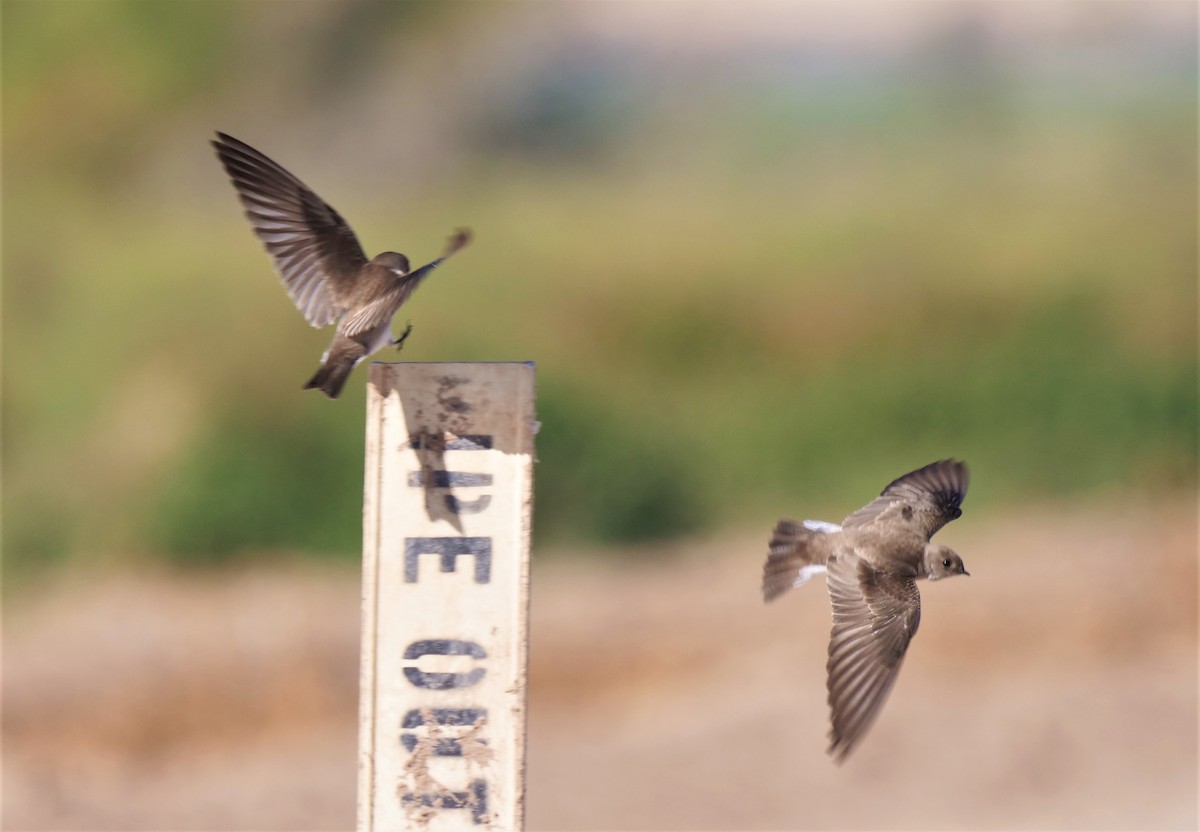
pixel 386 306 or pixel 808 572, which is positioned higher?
pixel 386 306

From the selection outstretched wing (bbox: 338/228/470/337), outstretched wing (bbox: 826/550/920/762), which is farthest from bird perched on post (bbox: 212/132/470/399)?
outstretched wing (bbox: 826/550/920/762)

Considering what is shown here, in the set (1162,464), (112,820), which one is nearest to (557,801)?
(112,820)

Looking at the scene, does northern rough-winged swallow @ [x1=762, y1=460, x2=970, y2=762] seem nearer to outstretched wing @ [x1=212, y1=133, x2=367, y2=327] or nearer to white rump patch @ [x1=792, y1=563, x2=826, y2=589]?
white rump patch @ [x1=792, y1=563, x2=826, y2=589]

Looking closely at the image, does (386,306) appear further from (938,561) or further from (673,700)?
(673,700)

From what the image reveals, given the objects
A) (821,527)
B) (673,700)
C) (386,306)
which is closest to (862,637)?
(821,527)

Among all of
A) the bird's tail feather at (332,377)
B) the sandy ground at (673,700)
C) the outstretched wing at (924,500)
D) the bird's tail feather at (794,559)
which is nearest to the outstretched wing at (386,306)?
the bird's tail feather at (332,377)
